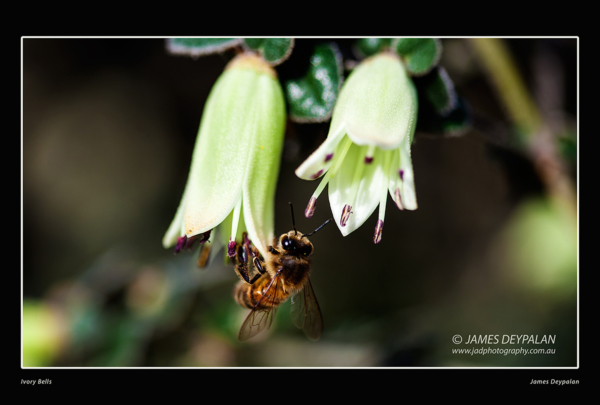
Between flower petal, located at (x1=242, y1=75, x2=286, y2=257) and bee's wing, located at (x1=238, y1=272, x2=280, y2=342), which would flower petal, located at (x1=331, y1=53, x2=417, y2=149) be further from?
bee's wing, located at (x1=238, y1=272, x2=280, y2=342)

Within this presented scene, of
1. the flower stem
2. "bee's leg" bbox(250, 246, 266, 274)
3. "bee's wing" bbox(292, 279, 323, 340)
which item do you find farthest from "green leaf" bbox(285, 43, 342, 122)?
the flower stem

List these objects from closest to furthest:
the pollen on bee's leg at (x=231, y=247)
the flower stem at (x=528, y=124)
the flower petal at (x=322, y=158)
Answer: the flower petal at (x=322, y=158)
the pollen on bee's leg at (x=231, y=247)
the flower stem at (x=528, y=124)

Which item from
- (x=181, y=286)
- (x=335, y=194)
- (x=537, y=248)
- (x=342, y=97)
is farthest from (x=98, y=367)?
(x=537, y=248)

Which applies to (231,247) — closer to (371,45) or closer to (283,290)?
(283,290)

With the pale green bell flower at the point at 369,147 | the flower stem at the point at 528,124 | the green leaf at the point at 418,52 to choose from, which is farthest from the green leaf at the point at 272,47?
the flower stem at the point at 528,124

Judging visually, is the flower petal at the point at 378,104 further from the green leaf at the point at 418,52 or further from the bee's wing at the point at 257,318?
the bee's wing at the point at 257,318

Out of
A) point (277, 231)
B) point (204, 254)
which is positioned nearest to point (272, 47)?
point (204, 254)

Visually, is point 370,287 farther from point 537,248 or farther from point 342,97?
point 342,97
